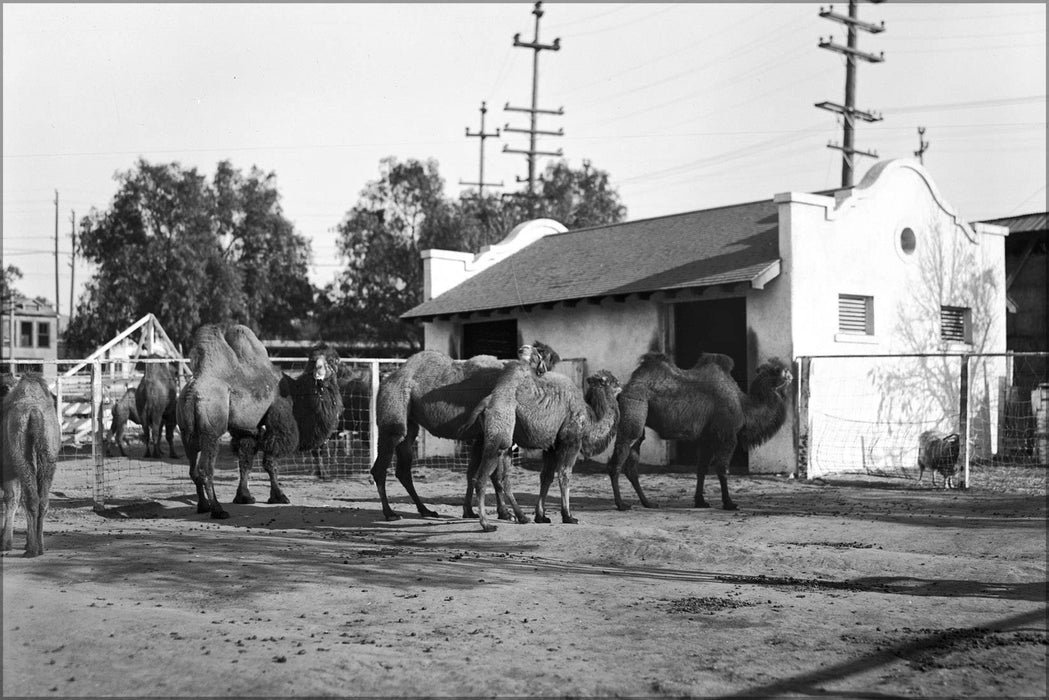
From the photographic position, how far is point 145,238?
123ft

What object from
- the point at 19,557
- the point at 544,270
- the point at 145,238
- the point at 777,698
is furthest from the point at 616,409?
the point at 145,238

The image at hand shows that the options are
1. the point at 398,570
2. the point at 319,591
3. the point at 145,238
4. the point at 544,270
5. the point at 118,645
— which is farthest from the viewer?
the point at 145,238

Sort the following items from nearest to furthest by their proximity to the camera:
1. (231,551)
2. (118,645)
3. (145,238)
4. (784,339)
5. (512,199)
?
1. (118,645)
2. (231,551)
3. (784,339)
4. (145,238)
5. (512,199)

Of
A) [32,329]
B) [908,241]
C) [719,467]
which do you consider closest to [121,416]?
[719,467]

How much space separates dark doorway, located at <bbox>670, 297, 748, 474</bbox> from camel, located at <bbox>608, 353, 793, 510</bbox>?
5.50 meters

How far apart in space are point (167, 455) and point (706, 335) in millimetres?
12974

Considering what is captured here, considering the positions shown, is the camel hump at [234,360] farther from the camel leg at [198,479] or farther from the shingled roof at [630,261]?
the shingled roof at [630,261]

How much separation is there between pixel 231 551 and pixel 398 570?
1971 mm

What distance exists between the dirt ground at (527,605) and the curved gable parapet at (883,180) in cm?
786

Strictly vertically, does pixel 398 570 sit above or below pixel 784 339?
below

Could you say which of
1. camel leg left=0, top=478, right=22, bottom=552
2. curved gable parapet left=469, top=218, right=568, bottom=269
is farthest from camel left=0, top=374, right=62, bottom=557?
curved gable parapet left=469, top=218, right=568, bottom=269

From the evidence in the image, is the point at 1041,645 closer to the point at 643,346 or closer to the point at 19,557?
the point at 19,557

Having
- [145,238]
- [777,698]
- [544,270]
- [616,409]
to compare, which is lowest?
[777,698]

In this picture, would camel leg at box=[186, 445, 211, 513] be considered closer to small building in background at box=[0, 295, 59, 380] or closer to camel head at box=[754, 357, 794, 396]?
camel head at box=[754, 357, 794, 396]
